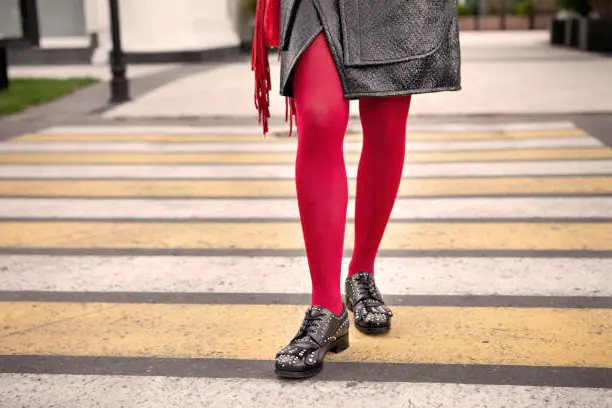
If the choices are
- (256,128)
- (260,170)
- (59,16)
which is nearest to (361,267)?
(260,170)

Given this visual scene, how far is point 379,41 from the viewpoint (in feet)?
7.99

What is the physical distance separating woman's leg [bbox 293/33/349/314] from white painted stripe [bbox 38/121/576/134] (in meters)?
5.56

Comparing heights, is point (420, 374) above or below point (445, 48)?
below

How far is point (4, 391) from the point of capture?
240 cm

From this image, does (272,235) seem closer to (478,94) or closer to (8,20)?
(478,94)

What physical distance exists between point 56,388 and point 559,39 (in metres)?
23.6

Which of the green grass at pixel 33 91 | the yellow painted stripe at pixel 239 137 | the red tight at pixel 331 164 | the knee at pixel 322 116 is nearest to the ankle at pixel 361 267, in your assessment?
the red tight at pixel 331 164

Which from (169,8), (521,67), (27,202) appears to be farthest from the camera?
(169,8)

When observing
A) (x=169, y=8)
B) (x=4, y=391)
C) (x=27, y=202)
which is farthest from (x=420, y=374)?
(x=169, y=8)

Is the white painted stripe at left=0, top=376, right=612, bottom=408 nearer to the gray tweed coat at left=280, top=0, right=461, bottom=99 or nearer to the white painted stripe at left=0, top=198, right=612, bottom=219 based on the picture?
the gray tweed coat at left=280, top=0, right=461, bottom=99

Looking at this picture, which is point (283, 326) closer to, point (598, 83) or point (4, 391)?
point (4, 391)

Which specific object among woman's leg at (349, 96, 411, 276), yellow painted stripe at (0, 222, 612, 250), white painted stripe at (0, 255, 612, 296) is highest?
woman's leg at (349, 96, 411, 276)

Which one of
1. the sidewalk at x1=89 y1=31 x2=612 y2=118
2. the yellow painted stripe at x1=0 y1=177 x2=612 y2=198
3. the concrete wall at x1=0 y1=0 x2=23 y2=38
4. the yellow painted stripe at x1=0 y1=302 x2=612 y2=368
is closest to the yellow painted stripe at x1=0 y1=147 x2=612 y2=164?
the yellow painted stripe at x1=0 y1=177 x2=612 y2=198

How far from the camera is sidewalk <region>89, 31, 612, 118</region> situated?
9312 mm
